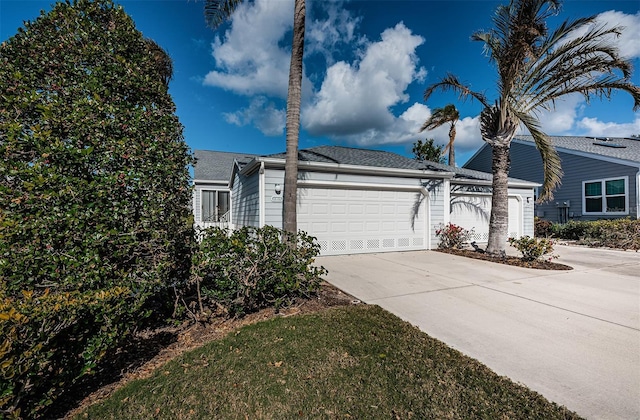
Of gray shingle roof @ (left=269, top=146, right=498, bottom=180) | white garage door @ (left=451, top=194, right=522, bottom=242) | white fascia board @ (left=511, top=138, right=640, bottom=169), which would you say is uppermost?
white fascia board @ (left=511, top=138, right=640, bottom=169)

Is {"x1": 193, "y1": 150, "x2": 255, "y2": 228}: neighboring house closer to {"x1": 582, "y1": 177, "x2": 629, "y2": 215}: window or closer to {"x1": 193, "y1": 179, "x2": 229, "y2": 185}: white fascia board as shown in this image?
{"x1": 193, "y1": 179, "x2": 229, "y2": 185}: white fascia board

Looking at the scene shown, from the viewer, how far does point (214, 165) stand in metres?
15.6

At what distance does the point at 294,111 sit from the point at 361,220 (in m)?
4.16

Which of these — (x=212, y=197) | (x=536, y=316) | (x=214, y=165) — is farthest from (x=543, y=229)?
(x=214, y=165)

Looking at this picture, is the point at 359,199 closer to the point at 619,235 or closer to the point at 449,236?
the point at 449,236

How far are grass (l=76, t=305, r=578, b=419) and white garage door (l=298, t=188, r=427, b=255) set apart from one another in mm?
5252

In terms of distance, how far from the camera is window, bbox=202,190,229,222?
45.7ft

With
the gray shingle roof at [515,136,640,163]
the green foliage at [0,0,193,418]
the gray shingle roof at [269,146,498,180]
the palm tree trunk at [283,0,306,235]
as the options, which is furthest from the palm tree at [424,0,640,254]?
the gray shingle roof at [515,136,640,163]

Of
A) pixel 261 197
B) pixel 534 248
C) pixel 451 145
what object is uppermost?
pixel 451 145

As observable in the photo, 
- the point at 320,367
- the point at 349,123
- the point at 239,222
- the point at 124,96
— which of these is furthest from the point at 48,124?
the point at 349,123

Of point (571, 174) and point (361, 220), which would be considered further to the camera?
point (571, 174)

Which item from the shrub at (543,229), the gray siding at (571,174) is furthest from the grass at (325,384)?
the gray siding at (571,174)

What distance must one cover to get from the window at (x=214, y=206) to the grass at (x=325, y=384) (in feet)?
38.2

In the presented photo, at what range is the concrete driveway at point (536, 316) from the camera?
2367 mm
